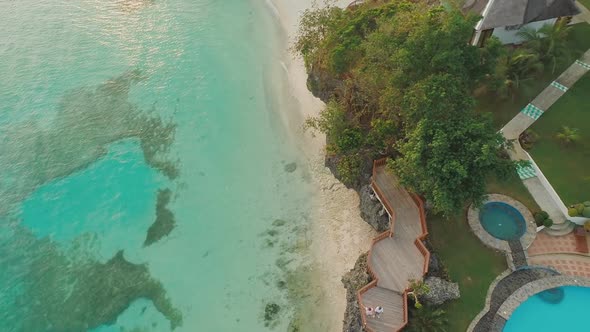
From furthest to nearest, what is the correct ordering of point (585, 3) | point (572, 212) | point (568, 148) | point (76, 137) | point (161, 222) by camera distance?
point (76, 137)
point (585, 3)
point (161, 222)
point (568, 148)
point (572, 212)

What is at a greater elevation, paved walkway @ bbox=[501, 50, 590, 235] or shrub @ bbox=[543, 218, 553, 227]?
paved walkway @ bbox=[501, 50, 590, 235]

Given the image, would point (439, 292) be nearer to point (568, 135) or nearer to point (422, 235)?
point (422, 235)

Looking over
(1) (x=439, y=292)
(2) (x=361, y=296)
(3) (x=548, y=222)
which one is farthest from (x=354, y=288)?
(3) (x=548, y=222)

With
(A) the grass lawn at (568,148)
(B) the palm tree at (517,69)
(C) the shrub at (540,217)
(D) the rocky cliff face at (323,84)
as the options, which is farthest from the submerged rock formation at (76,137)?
(A) the grass lawn at (568,148)

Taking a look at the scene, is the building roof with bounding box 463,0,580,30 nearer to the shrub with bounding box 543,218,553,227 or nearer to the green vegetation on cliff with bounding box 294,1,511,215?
the green vegetation on cliff with bounding box 294,1,511,215

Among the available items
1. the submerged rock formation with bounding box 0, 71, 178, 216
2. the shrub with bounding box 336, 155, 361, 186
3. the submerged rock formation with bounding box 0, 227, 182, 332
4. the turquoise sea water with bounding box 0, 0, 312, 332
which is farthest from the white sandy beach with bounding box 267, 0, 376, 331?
the submerged rock formation with bounding box 0, 71, 178, 216

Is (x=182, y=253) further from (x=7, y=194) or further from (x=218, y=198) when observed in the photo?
(x=7, y=194)

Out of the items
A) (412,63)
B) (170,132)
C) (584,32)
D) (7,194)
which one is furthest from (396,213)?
(7,194)
